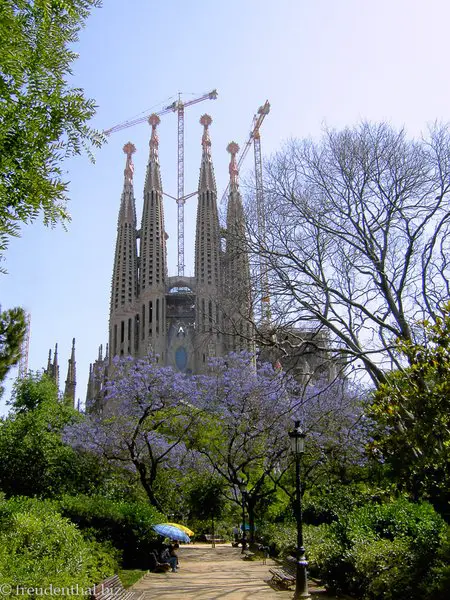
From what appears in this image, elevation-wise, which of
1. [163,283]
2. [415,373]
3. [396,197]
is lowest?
[415,373]

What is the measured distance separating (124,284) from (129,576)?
69.4 meters

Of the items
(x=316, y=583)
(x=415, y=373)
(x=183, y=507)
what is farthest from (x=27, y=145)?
(x=183, y=507)

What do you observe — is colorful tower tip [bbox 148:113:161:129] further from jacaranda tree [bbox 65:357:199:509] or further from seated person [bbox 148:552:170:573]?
seated person [bbox 148:552:170:573]

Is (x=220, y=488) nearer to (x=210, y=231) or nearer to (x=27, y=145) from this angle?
(x=27, y=145)

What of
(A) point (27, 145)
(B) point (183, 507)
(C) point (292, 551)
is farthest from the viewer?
(B) point (183, 507)

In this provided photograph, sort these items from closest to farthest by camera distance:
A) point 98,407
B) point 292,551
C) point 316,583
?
1. point 316,583
2. point 292,551
3. point 98,407

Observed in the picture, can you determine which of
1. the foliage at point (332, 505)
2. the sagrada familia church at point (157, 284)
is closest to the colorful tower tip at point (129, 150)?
the sagrada familia church at point (157, 284)

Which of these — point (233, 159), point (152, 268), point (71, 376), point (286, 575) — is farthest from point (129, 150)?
point (286, 575)

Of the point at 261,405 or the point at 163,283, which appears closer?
the point at 261,405

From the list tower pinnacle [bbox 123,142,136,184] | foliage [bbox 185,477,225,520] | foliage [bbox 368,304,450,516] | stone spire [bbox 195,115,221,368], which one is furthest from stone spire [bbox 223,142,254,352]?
tower pinnacle [bbox 123,142,136,184]

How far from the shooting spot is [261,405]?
23.2m

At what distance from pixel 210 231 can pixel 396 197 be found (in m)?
64.8

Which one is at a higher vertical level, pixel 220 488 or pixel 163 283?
pixel 163 283

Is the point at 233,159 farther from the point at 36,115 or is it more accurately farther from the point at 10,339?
the point at 36,115
